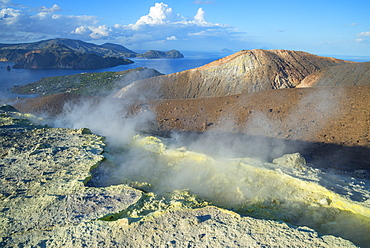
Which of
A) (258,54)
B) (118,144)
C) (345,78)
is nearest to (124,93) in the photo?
(258,54)

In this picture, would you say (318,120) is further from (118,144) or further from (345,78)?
(345,78)

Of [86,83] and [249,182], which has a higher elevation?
[249,182]

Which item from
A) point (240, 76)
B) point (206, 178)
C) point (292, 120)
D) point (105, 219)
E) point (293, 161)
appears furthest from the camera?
point (240, 76)

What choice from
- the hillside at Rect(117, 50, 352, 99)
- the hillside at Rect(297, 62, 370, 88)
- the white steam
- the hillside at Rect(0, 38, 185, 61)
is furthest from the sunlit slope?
the hillside at Rect(0, 38, 185, 61)

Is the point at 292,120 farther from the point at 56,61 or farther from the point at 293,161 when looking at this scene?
the point at 56,61

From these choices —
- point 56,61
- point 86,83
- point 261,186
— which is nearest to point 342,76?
point 261,186
